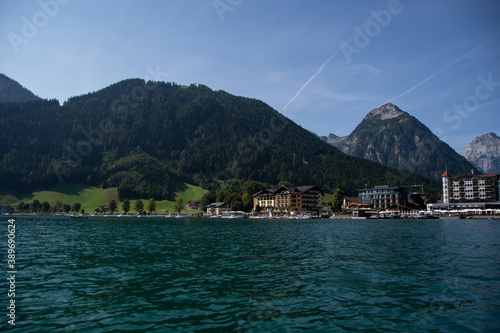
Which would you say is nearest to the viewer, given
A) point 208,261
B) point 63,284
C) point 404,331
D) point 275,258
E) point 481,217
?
point 404,331

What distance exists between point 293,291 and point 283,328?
19.5 feet

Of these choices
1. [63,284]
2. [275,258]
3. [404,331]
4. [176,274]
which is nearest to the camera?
[404,331]

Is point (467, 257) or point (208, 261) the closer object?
point (208, 261)

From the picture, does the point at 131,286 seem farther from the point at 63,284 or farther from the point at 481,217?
the point at 481,217

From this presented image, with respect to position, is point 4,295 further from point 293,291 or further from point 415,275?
point 415,275

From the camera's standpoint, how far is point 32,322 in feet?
44.8

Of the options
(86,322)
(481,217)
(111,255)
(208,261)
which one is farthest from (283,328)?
(481,217)

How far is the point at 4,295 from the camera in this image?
57.9 feet

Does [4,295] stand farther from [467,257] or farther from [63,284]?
[467,257]

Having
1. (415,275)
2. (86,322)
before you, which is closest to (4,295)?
(86,322)

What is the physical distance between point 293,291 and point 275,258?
1276 cm

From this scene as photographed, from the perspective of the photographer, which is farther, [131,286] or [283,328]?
[131,286]

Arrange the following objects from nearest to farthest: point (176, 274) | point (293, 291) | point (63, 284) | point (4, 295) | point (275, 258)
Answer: point (4, 295), point (293, 291), point (63, 284), point (176, 274), point (275, 258)

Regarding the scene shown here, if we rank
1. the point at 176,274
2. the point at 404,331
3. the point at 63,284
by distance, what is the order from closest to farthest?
the point at 404,331 < the point at 63,284 < the point at 176,274
